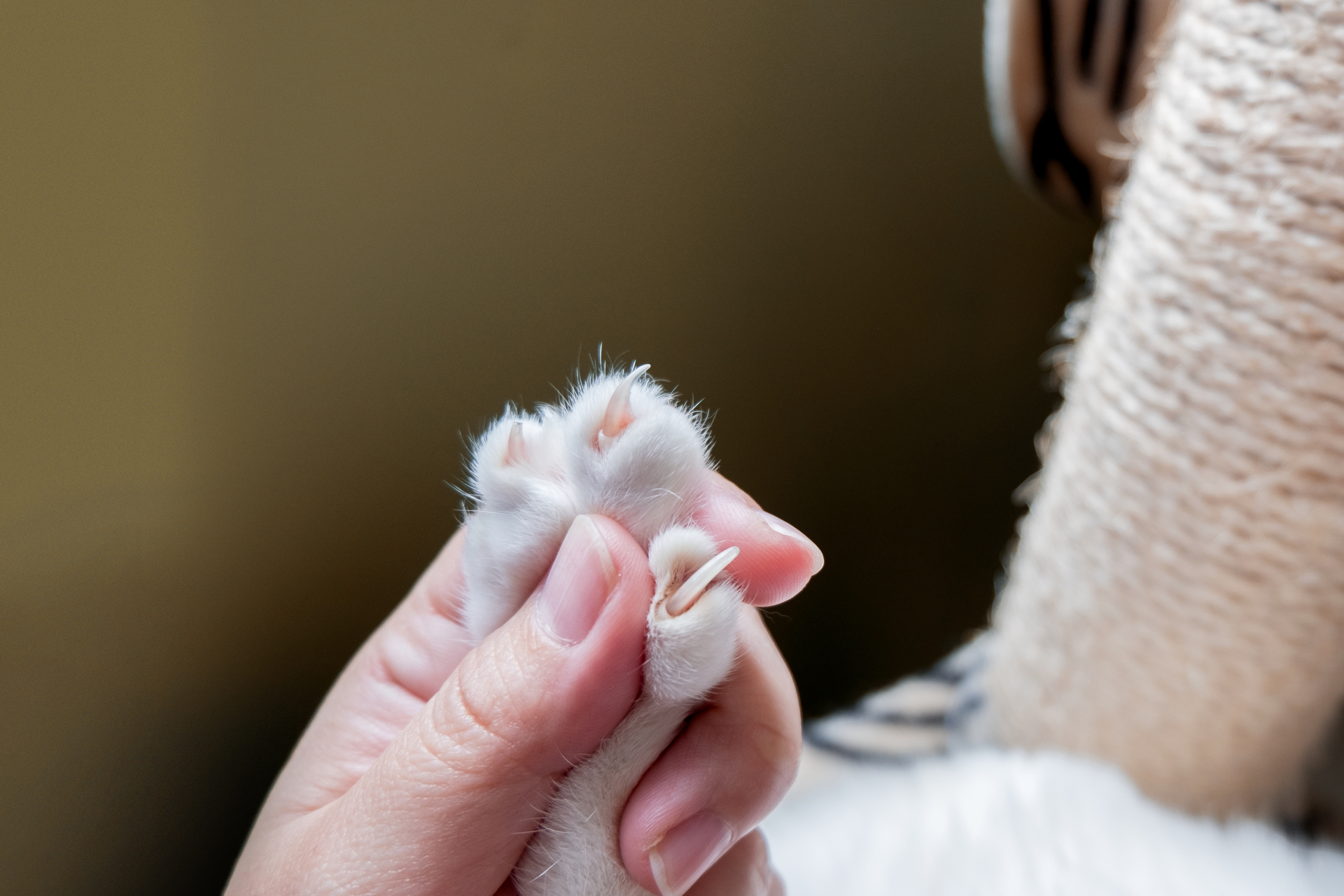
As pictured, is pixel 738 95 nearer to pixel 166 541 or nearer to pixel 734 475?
pixel 734 475

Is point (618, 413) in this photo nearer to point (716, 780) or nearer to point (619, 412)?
point (619, 412)

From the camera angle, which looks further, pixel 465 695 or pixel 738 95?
pixel 738 95

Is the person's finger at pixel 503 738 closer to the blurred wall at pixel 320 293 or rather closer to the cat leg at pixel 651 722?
the cat leg at pixel 651 722

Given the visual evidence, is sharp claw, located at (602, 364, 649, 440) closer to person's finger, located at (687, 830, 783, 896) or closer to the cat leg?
the cat leg

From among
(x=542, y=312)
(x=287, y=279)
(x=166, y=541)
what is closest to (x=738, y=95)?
(x=542, y=312)

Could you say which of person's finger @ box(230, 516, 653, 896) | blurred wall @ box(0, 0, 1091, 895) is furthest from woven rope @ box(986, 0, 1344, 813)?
person's finger @ box(230, 516, 653, 896)

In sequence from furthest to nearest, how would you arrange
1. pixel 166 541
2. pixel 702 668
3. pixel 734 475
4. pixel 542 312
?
1. pixel 734 475
2. pixel 542 312
3. pixel 166 541
4. pixel 702 668

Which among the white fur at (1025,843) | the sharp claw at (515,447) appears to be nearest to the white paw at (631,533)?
the sharp claw at (515,447)
